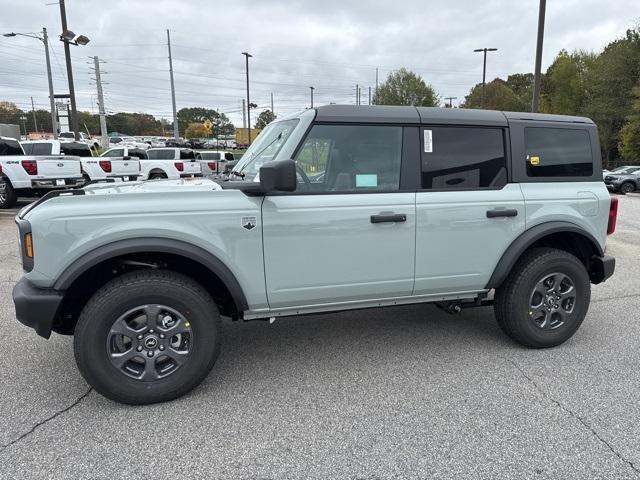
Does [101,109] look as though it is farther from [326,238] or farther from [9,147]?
[326,238]

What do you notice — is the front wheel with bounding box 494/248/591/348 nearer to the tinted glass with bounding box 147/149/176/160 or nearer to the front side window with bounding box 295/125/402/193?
the front side window with bounding box 295/125/402/193

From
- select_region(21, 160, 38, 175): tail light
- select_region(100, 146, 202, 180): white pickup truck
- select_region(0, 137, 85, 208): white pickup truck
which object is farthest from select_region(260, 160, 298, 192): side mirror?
select_region(100, 146, 202, 180): white pickup truck

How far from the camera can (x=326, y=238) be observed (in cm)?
316

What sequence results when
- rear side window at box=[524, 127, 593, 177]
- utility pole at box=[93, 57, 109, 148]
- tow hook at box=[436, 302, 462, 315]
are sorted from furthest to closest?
utility pole at box=[93, 57, 109, 148], tow hook at box=[436, 302, 462, 315], rear side window at box=[524, 127, 593, 177]

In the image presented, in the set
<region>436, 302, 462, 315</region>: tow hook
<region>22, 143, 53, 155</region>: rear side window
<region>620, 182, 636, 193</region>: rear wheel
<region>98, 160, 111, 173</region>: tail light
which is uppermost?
<region>22, 143, 53, 155</region>: rear side window

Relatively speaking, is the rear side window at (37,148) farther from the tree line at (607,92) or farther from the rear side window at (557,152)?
the tree line at (607,92)

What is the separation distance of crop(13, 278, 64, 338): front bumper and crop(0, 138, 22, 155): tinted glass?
11946mm

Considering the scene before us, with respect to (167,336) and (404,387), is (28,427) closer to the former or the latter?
(167,336)

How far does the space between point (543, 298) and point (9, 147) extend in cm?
1387

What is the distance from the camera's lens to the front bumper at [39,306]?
273 centimetres

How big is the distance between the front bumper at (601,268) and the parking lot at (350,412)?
534mm

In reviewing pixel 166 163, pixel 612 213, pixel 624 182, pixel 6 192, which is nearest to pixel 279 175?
pixel 612 213

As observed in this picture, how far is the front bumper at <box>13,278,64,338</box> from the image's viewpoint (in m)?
2.73

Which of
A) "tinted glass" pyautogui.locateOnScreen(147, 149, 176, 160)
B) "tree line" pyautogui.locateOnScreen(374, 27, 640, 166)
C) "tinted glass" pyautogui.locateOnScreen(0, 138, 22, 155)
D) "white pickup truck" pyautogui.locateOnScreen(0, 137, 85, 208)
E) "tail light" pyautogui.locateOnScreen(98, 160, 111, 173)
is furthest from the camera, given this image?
"tree line" pyautogui.locateOnScreen(374, 27, 640, 166)
